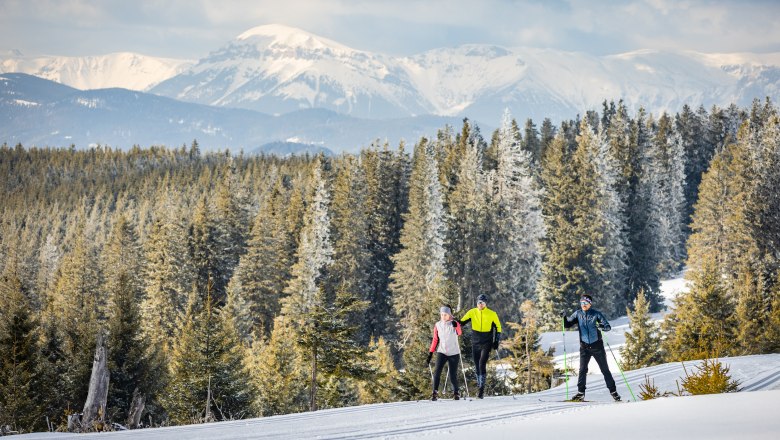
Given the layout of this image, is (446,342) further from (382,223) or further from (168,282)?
(168,282)

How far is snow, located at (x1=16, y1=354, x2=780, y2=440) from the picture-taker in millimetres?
9828

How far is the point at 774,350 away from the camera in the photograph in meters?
23.4

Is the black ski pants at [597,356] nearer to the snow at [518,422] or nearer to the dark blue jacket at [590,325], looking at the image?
the dark blue jacket at [590,325]

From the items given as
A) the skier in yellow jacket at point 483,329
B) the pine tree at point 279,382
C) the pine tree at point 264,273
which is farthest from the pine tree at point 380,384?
the pine tree at point 264,273

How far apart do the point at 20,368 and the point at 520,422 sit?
19339mm

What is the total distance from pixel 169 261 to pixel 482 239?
24066mm

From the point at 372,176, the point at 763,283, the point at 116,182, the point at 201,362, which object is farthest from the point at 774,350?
the point at 116,182

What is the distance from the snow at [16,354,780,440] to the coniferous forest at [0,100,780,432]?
19.8 ft

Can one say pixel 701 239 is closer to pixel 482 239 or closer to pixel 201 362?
pixel 482 239

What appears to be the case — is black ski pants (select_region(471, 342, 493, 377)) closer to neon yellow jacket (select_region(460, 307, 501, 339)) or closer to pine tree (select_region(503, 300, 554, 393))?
neon yellow jacket (select_region(460, 307, 501, 339))

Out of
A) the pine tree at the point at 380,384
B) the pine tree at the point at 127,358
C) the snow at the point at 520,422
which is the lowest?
the pine tree at the point at 380,384

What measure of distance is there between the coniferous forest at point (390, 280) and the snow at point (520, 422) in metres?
6.04

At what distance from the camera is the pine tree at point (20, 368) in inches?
881

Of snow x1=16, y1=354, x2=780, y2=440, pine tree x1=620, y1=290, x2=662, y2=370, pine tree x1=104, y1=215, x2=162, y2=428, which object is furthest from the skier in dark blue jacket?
pine tree x1=104, y1=215, x2=162, y2=428
